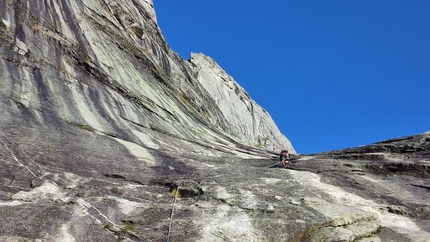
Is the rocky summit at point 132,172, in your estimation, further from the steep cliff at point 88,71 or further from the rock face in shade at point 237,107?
the rock face in shade at point 237,107

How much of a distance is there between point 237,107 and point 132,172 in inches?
2284

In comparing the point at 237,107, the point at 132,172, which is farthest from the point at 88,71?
the point at 237,107

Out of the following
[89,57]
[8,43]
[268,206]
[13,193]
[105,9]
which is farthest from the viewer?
[105,9]

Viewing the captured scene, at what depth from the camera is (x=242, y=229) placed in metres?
9.19

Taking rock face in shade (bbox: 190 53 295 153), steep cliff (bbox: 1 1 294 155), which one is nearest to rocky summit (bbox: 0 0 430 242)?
steep cliff (bbox: 1 1 294 155)

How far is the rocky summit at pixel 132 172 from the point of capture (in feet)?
30.3

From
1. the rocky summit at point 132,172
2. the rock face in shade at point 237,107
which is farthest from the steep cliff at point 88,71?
the rock face in shade at point 237,107

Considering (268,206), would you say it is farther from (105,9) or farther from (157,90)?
(105,9)

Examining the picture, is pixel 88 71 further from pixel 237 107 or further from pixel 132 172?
pixel 237 107

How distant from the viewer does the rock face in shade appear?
65.8m

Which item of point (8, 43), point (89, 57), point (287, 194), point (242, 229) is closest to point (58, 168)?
point (242, 229)

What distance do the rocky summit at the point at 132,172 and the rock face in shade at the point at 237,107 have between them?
34723 millimetres

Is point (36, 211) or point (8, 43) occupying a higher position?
point (8, 43)

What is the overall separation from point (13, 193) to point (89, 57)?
63.0ft
